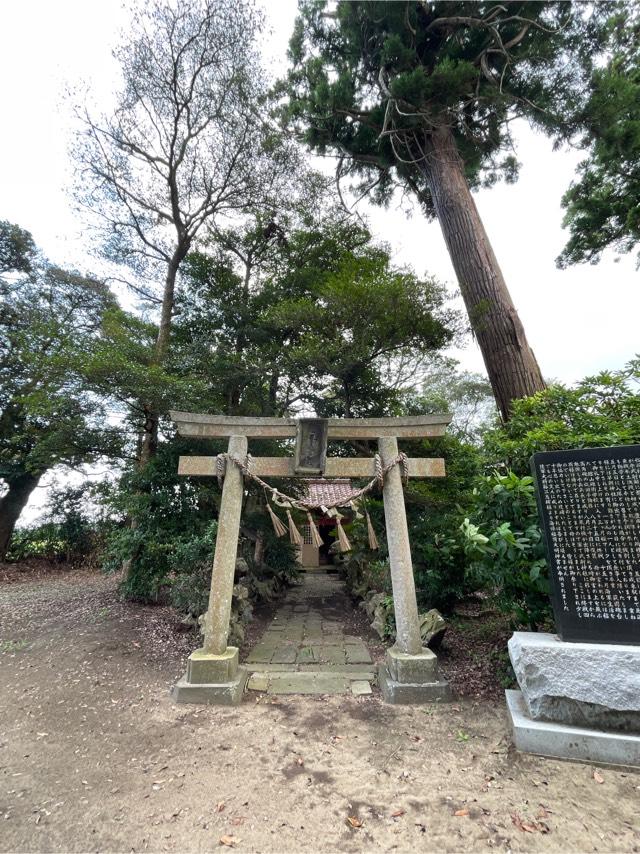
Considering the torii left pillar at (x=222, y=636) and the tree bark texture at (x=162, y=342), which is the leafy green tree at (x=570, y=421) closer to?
the torii left pillar at (x=222, y=636)

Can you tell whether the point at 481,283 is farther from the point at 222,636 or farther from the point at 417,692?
the point at 222,636

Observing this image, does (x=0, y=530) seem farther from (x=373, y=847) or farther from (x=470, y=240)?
(x=470, y=240)

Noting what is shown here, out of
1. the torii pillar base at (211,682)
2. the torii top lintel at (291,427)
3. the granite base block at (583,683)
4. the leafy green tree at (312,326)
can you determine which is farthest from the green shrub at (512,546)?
the leafy green tree at (312,326)

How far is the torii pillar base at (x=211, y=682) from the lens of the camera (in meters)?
3.59

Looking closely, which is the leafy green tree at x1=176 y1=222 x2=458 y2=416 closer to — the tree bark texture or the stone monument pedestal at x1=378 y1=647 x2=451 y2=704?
the tree bark texture

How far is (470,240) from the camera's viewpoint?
6.41 m

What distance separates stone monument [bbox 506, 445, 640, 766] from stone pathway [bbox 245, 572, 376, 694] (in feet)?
6.01

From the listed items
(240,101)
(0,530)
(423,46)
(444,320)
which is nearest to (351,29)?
(423,46)

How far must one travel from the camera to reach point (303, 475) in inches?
178

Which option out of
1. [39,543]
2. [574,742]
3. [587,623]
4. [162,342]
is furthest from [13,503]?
[587,623]

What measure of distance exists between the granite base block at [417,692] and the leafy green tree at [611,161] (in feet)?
30.9

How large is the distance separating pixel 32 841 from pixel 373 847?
1890 mm

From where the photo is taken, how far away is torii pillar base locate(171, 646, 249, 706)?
359 centimetres

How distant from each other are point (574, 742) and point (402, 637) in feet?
5.26
